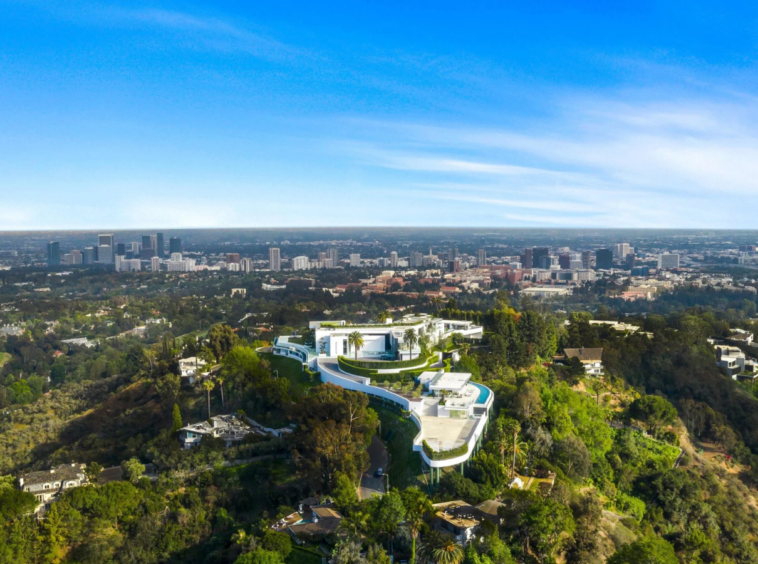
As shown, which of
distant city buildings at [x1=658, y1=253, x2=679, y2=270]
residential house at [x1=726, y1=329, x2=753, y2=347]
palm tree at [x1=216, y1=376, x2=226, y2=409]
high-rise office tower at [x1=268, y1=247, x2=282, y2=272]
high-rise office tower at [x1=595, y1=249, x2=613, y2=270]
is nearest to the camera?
palm tree at [x1=216, y1=376, x2=226, y2=409]

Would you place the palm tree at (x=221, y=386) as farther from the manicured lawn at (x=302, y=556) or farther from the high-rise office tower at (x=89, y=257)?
the high-rise office tower at (x=89, y=257)

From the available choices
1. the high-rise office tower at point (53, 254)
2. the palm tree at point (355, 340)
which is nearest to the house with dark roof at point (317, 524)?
the palm tree at point (355, 340)

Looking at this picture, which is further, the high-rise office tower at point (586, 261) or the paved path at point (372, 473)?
the high-rise office tower at point (586, 261)

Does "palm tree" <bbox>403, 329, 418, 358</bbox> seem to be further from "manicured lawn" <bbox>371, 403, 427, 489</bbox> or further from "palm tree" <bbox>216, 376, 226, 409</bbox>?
"palm tree" <bbox>216, 376, 226, 409</bbox>

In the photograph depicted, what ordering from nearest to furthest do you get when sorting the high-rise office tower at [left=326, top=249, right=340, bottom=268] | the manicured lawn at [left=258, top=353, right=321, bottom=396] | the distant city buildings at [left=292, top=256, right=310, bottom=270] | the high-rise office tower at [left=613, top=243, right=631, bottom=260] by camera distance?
the manicured lawn at [left=258, top=353, right=321, bottom=396] < the distant city buildings at [left=292, top=256, right=310, bottom=270] < the high-rise office tower at [left=326, top=249, right=340, bottom=268] < the high-rise office tower at [left=613, top=243, right=631, bottom=260]

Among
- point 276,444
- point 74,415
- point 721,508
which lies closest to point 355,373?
point 276,444

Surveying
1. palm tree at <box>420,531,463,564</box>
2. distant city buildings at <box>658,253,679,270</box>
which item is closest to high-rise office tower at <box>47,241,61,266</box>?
distant city buildings at <box>658,253,679,270</box>

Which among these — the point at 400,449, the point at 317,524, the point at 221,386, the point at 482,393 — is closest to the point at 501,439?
the point at 400,449

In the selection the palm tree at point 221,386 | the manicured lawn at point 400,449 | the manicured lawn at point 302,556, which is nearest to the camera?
the manicured lawn at point 302,556
